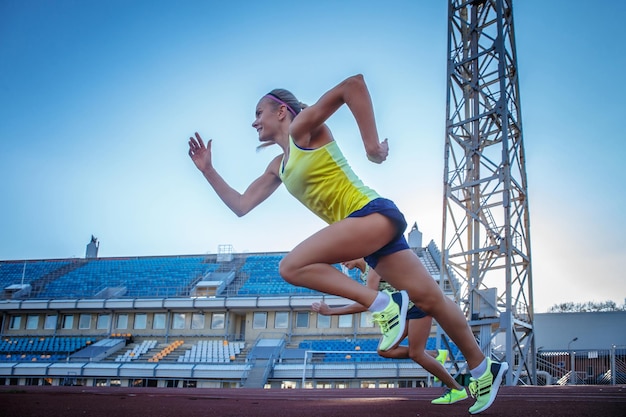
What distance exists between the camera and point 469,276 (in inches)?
705

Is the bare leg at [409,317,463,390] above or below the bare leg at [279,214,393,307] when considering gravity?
below

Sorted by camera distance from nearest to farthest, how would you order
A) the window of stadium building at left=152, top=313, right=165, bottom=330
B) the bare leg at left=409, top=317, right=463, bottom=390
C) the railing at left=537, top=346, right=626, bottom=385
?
the bare leg at left=409, top=317, right=463, bottom=390 → the railing at left=537, top=346, right=626, bottom=385 → the window of stadium building at left=152, top=313, right=165, bottom=330

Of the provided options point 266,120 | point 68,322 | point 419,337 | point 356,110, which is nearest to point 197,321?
point 68,322

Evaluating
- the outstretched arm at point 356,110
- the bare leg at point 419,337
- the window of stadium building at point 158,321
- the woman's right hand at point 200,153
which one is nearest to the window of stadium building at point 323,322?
the window of stadium building at point 158,321

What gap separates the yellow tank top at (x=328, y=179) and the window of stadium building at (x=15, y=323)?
34647 millimetres

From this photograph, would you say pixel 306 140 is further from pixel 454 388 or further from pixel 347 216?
pixel 454 388

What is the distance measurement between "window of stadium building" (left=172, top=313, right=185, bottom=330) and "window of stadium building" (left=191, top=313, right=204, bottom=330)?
1.81ft

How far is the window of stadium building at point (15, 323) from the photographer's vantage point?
32.8 m

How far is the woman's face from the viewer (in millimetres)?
3281

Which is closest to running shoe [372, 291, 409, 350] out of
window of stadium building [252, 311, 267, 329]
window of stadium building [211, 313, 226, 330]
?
window of stadium building [252, 311, 267, 329]

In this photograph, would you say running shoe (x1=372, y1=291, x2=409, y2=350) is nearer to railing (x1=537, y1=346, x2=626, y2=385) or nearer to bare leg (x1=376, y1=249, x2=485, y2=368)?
bare leg (x1=376, y1=249, x2=485, y2=368)

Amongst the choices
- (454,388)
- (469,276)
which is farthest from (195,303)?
(454,388)

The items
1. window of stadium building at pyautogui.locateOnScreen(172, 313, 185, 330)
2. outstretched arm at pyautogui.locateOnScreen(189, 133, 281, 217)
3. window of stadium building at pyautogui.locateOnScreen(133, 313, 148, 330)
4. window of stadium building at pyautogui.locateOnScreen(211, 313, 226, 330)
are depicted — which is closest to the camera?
outstretched arm at pyautogui.locateOnScreen(189, 133, 281, 217)

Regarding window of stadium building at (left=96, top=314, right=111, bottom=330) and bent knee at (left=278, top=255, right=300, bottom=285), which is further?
window of stadium building at (left=96, top=314, right=111, bottom=330)
